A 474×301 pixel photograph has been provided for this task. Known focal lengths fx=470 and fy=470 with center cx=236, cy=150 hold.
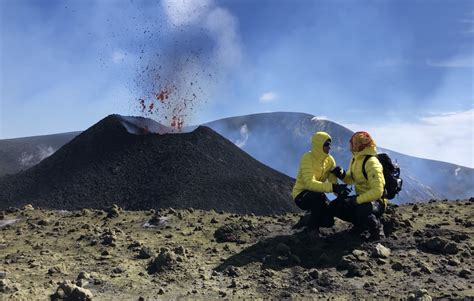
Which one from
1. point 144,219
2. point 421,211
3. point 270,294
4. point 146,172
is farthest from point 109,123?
point 270,294

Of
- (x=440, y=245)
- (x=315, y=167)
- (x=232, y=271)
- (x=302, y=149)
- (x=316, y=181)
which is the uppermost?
(x=302, y=149)

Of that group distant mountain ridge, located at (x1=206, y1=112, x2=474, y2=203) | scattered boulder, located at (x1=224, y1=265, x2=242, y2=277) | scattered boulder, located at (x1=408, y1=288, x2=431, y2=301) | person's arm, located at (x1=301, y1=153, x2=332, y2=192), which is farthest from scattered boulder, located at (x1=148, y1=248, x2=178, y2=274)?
distant mountain ridge, located at (x1=206, y1=112, x2=474, y2=203)

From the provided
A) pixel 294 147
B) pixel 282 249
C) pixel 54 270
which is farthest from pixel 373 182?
pixel 294 147

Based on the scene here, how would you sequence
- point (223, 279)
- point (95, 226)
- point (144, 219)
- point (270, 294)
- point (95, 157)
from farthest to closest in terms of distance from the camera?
1. point (95, 157)
2. point (144, 219)
3. point (95, 226)
4. point (223, 279)
5. point (270, 294)

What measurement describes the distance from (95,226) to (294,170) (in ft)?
148

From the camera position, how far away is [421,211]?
10273 millimetres

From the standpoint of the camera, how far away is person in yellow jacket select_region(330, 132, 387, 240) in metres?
7.57

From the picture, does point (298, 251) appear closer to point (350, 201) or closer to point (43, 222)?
point (350, 201)

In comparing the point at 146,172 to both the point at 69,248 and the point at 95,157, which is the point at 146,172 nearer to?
the point at 95,157

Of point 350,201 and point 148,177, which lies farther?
point 148,177

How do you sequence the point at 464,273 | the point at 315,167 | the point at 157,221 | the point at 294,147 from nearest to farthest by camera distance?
the point at 464,273 < the point at 315,167 < the point at 157,221 < the point at 294,147

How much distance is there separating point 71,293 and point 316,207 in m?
4.19

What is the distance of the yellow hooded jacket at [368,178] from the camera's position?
24.7 ft

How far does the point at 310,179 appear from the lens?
25.9 ft
